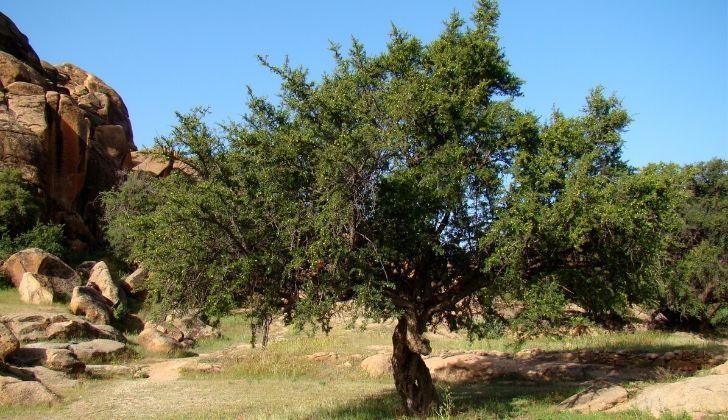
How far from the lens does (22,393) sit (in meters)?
16.1

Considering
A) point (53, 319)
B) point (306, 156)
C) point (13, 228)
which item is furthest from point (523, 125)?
point (13, 228)

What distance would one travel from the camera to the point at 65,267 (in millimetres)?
33812

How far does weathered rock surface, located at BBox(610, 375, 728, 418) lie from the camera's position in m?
11.9

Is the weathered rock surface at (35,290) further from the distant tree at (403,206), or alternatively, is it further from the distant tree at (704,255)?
the distant tree at (704,255)

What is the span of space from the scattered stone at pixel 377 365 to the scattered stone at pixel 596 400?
8.72 meters

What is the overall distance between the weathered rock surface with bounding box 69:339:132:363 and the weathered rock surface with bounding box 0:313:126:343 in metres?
1.53

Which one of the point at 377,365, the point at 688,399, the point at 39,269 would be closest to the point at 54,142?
the point at 39,269

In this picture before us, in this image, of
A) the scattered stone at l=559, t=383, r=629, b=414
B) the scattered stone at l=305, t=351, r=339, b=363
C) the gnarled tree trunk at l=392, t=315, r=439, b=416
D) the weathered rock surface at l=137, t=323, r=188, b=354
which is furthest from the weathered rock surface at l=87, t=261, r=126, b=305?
the scattered stone at l=559, t=383, r=629, b=414

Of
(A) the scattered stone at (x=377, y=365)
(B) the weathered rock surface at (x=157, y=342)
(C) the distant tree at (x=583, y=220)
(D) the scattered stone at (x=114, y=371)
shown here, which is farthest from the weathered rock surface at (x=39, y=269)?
(C) the distant tree at (x=583, y=220)

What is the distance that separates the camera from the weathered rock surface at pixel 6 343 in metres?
18.3

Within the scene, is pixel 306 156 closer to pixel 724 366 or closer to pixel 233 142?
pixel 233 142

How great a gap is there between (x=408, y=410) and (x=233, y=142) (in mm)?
7664

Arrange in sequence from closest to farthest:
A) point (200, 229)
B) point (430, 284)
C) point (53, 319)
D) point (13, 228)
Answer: point (200, 229), point (430, 284), point (53, 319), point (13, 228)

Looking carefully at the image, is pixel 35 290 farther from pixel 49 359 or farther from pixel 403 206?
pixel 403 206
